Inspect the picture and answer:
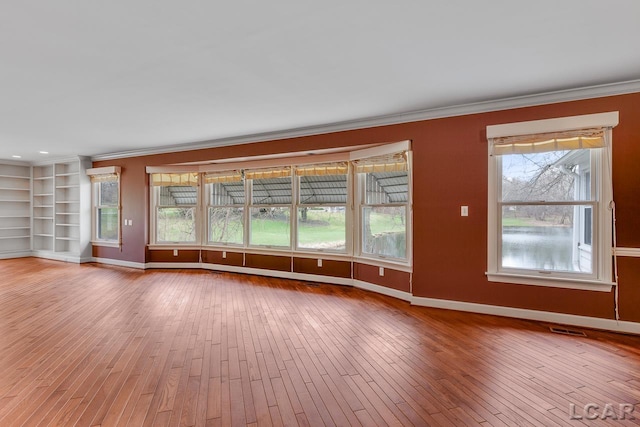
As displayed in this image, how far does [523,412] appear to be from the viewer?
2.02m

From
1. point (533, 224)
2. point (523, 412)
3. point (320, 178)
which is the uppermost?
point (320, 178)

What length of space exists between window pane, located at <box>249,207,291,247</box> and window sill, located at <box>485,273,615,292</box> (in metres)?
3.41

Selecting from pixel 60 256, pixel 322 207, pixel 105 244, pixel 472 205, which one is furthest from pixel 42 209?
pixel 472 205

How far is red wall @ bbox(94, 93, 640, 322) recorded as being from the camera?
329 cm

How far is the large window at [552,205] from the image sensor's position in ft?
11.1

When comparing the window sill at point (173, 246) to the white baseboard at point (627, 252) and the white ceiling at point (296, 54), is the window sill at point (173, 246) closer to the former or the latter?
the white ceiling at point (296, 54)

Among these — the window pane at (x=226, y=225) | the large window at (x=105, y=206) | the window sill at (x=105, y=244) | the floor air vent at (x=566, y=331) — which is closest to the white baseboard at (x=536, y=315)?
the floor air vent at (x=566, y=331)

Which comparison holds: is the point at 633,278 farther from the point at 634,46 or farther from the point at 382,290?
the point at 382,290

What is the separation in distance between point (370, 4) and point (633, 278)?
374cm

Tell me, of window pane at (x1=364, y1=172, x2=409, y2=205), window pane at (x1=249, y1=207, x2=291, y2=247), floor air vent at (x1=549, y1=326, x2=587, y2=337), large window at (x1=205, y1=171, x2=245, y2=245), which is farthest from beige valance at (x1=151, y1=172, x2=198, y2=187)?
floor air vent at (x1=549, y1=326, x2=587, y2=337)

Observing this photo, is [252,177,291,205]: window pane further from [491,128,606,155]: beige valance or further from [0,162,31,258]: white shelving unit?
[0,162,31,258]: white shelving unit

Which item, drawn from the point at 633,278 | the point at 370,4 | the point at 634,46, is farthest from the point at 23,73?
the point at 633,278

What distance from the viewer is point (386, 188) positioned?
190 inches

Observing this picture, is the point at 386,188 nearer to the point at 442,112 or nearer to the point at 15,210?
the point at 442,112
